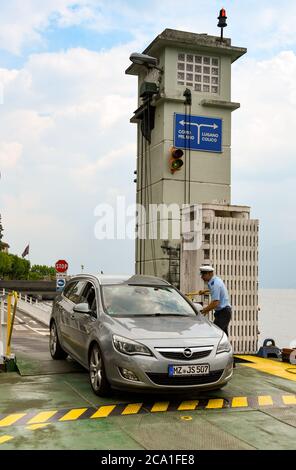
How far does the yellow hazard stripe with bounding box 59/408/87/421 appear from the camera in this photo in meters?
5.71

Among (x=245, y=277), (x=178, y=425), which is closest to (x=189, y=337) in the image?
(x=178, y=425)

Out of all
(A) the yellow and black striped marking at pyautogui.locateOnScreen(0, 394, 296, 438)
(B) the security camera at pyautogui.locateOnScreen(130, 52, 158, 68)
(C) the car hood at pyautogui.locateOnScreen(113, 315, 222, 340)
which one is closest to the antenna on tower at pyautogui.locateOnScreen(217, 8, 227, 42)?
(B) the security camera at pyautogui.locateOnScreen(130, 52, 158, 68)

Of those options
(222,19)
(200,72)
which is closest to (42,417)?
(200,72)

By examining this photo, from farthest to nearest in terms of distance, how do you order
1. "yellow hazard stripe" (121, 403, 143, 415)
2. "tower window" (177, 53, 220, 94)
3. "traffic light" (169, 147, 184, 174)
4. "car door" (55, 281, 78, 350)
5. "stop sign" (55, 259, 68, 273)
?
"stop sign" (55, 259, 68, 273)
"tower window" (177, 53, 220, 94)
"traffic light" (169, 147, 184, 174)
"car door" (55, 281, 78, 350)
"yellow hazard stripe" (121, 403, 143, 415)

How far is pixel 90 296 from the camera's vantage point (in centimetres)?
791

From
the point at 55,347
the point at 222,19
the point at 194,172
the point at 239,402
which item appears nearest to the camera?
the point at 239,402

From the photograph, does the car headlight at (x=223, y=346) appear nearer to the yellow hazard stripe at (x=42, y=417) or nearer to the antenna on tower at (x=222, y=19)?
the yellow hazard stripe at (x=42, y=417)

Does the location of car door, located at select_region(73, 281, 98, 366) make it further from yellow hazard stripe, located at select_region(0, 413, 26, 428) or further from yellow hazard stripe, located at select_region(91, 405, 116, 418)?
yellow hazard stripe, located at select_region(0, 413, 26, 428)

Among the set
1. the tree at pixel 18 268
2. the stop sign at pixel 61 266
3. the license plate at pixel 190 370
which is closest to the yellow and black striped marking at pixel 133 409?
the license plate at pixel 190 370

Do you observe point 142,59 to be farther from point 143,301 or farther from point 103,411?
point 103,411

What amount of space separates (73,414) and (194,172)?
7.27m

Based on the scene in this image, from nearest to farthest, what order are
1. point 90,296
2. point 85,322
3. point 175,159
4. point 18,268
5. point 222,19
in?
point 85,322, point 90,296, point 175,159, point 222,19, point 18,268

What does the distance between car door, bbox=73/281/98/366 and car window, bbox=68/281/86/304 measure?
16 cm

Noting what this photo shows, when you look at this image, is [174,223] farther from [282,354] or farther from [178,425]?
[178,425]
